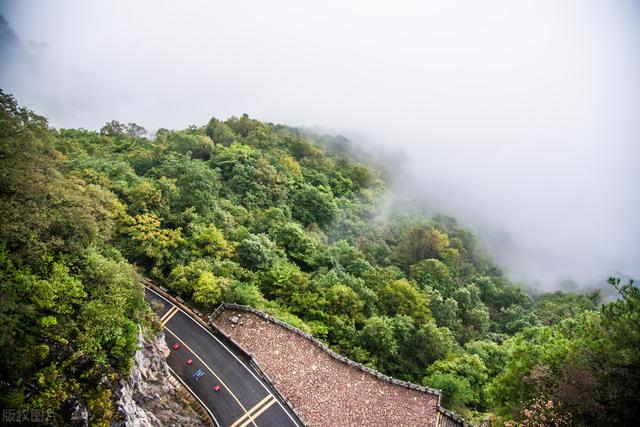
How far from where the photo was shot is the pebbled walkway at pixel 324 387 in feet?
79.2

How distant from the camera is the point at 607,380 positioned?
15211 mm

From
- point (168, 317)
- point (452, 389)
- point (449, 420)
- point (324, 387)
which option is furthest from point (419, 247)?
point (168, 317)

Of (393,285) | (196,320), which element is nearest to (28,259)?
(196,320)

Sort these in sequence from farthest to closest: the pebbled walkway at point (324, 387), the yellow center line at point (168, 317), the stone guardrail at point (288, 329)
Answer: the yellow center line at point (168, 317)
the stone guardrail at point (288, 329)
the pebbled walkway at point (324, 387)

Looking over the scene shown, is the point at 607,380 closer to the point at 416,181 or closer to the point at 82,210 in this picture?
the point at 82,210

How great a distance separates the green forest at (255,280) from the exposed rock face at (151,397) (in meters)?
0.98

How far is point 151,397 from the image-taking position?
64.3 ft

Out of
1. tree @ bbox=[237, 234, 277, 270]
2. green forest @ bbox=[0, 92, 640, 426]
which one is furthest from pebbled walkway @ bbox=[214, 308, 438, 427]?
tree @ bbox=[237, 234, 277, 270]

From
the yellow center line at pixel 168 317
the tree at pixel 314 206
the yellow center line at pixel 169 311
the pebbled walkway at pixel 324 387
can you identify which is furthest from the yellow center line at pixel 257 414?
the tree at pixel 314 206

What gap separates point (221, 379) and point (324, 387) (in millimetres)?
7569

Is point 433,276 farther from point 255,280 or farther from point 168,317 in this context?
point 168,317

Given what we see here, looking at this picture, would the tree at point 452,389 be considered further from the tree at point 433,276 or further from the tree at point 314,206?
the tree at point 314,206

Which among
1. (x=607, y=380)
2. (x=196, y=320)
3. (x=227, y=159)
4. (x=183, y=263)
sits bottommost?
(x=196, y=320)

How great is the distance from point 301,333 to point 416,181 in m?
90.1
